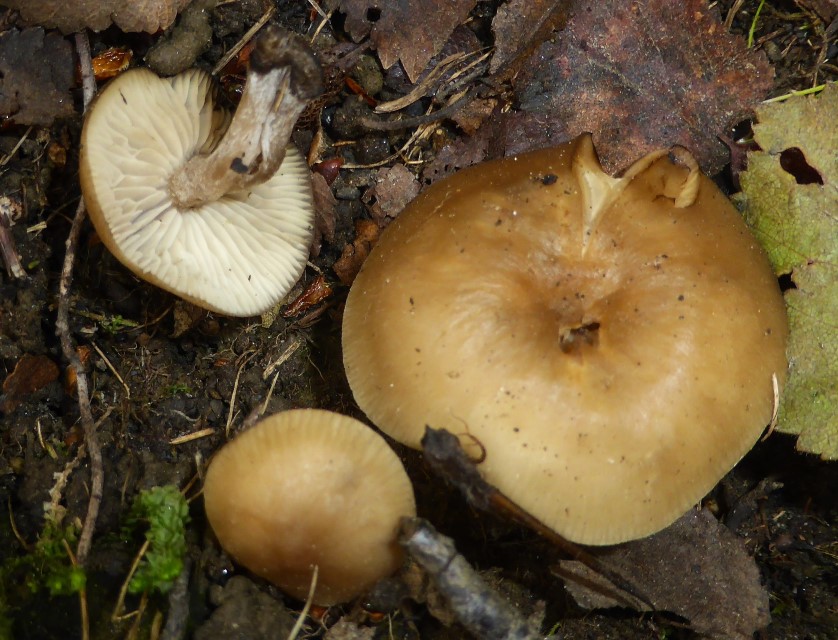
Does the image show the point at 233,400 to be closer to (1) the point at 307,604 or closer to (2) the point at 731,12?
(1) the point at 307,604

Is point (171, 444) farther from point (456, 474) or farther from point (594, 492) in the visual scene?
A: point (594, 492)

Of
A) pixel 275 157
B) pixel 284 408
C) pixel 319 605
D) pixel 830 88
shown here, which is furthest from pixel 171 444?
pixel 830 88

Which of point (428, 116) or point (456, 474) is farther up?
point (428, 116)

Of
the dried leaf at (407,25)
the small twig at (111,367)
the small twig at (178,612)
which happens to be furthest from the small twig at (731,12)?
the small twig at (178,612)

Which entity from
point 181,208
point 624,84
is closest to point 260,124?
point 181,208

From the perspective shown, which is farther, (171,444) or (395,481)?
(171,444)
